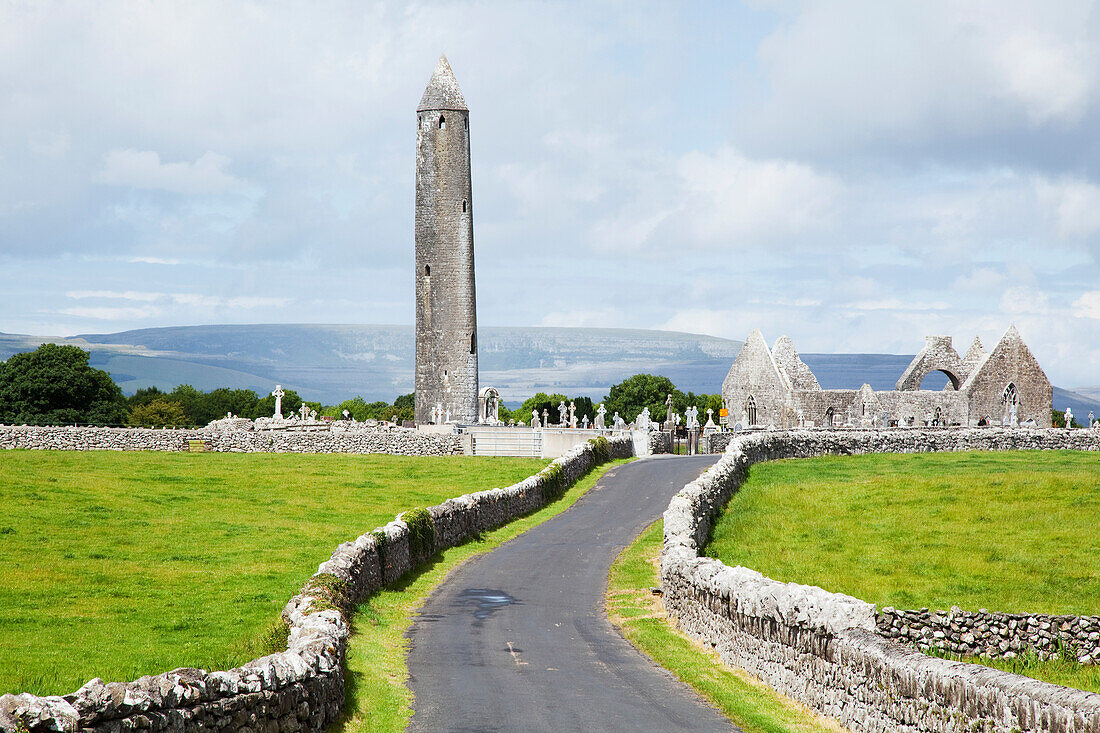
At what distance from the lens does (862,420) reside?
67.4m

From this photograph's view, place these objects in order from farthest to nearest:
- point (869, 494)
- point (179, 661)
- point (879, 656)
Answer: point (869, 494), point (179, 661), point (879, 656)

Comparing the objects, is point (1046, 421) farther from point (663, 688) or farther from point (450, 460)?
point (663, 688)

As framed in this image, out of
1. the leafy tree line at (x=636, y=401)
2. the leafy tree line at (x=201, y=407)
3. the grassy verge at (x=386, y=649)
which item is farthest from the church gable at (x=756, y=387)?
the leafy tree line at (x=636, y=401)

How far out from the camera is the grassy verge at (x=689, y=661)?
1314 centimetres

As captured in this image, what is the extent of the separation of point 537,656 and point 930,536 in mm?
13279

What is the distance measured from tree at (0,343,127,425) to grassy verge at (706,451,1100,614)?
64704mm

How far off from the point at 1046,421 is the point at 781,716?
65.6 metres

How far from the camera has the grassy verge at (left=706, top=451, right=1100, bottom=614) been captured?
2003 cm

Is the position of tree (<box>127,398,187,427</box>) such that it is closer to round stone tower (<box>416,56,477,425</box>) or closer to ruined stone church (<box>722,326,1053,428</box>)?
round stone tower (<box>416,56,477,425</box>)

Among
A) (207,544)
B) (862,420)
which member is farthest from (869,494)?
(862,420)

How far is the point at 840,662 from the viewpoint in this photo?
1305cm

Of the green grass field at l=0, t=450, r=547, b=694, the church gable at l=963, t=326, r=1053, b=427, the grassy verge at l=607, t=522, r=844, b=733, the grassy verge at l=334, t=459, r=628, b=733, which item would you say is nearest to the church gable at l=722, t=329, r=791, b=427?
the church gable at l=963, t=326, r=1053, b=427

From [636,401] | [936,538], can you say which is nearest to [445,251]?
[936,538]

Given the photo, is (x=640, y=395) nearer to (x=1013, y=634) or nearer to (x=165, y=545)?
(x=165, y=545)
